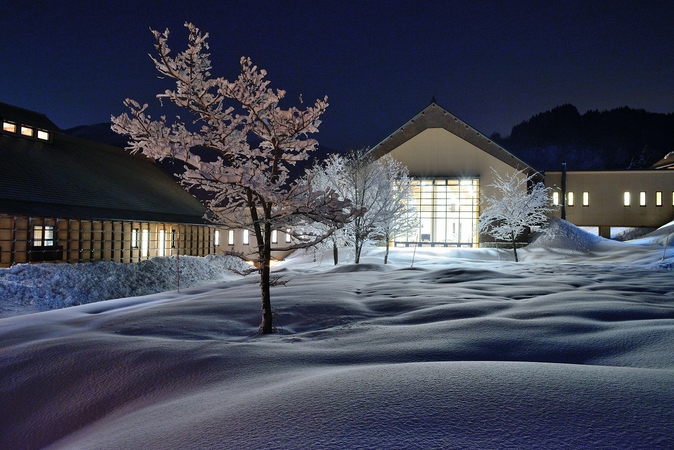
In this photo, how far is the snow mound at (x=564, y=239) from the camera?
2923 centimetres

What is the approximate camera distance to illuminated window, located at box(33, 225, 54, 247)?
20812 mm

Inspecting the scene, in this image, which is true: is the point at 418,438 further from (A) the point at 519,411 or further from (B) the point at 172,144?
(B) the point at 172,144

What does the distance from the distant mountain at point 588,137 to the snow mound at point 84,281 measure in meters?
114

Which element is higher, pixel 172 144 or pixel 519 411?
pixel 172 144

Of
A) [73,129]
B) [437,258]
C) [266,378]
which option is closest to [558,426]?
[266,378]

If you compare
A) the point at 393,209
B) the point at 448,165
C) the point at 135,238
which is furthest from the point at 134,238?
the point at 448,165

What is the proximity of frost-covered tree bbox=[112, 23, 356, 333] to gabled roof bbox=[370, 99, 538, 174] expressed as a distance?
2461 cm

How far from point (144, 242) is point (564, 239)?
2916cm

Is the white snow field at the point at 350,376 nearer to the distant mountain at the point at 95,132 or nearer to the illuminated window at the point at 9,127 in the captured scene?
the illuminated window at the point at 9,127

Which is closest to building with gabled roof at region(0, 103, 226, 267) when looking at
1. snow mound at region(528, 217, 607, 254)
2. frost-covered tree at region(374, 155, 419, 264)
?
frost-covered tree at region(374, 155, 419, 264)

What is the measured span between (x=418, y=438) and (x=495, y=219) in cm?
3035

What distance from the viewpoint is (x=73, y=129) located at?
564ft

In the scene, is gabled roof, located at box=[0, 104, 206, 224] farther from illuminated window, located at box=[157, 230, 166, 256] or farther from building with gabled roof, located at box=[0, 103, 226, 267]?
illuminated window, located at box=[157, 230, 166, 256]

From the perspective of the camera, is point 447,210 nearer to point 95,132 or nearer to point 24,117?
point 24,117
